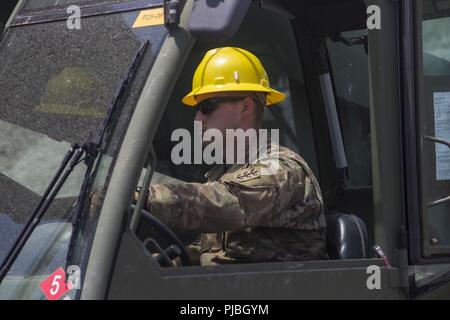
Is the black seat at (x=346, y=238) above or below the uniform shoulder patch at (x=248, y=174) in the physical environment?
below

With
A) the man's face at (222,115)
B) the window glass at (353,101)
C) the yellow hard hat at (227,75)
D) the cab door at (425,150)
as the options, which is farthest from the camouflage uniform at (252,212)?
the window glass at (353,101)

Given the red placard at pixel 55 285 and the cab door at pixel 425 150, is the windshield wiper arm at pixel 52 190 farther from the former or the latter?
the cab door at pixel 425 150

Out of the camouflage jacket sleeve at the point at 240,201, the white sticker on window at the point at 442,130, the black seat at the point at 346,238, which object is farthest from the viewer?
the black seat at the point at 346,238

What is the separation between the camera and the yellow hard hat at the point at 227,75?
2707 mm

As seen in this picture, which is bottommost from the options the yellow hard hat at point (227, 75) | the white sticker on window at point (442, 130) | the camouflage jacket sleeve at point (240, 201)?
the camouflage jacket sleeve at point (240, 201)

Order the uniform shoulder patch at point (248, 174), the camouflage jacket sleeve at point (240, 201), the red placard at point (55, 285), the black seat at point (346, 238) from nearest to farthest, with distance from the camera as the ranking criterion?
the red placard at point (55, 285)
the camouflage jacket sleeve at point (240, 201)
the uniform shoulder patch at point (248, 174)
the black seat at point (346, 238)

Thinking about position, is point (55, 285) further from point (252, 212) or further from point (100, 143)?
point (252, 212)

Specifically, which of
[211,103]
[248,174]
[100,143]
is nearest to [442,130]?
[248,174]

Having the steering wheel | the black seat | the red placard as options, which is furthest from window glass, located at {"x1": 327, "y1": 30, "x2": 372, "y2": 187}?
the red placard

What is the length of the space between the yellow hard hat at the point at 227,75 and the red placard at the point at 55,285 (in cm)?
81

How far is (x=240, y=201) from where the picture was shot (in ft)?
8.12

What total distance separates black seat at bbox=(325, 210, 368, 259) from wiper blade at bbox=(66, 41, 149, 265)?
0.98m

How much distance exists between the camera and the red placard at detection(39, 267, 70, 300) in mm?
2166

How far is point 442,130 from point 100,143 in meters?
1.12
